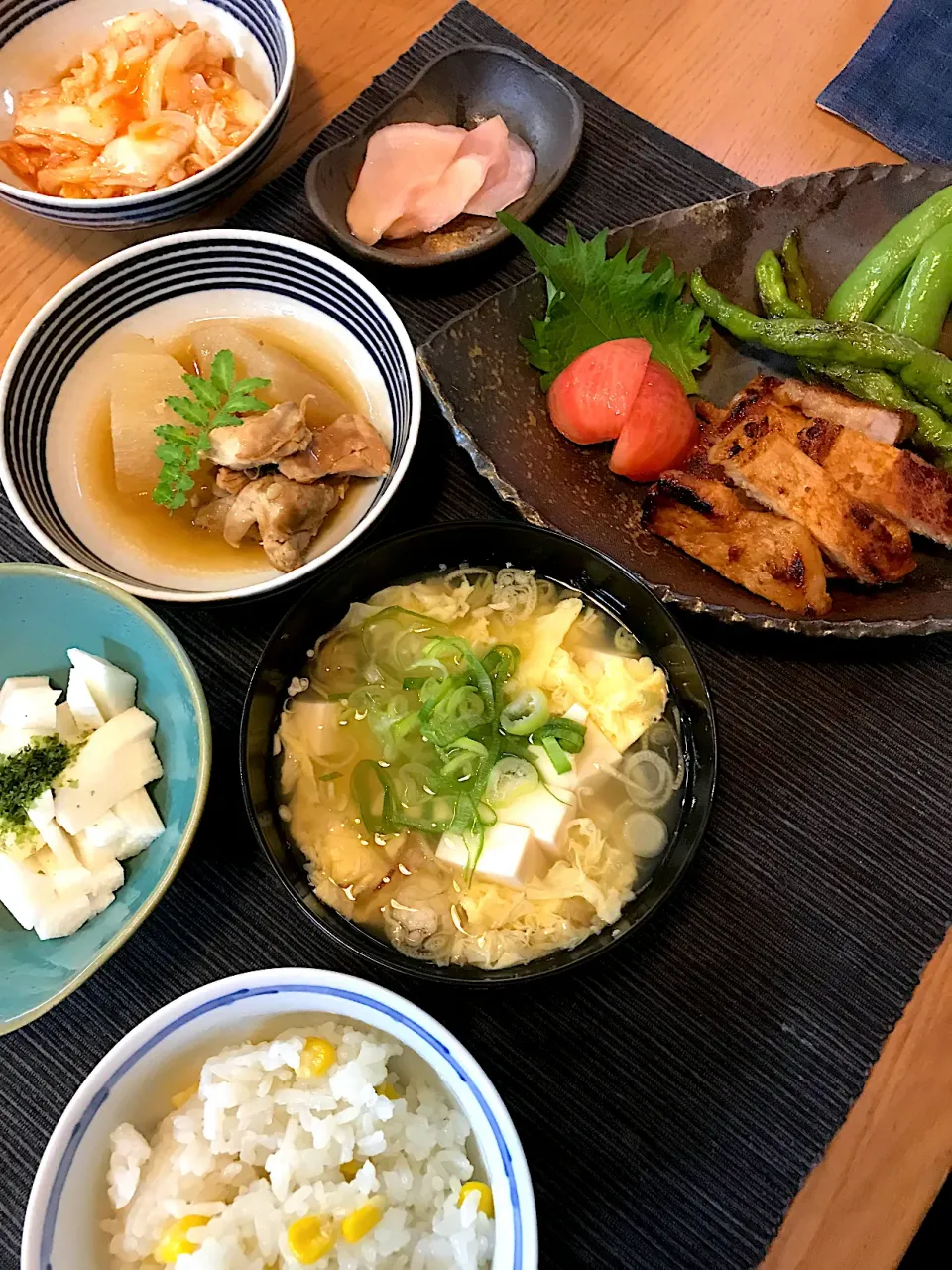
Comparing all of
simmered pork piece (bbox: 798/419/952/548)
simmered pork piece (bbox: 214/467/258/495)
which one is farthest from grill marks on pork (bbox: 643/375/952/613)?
simmered pork piece (bbox: 214/467/258/495)


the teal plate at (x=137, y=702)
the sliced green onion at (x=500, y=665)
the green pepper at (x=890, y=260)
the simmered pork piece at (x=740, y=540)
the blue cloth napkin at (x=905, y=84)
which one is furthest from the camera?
the blue cloth napkin at (x=905, y=84)

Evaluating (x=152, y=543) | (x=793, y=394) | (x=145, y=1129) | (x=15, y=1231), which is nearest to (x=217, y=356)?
(x=152, y=543)

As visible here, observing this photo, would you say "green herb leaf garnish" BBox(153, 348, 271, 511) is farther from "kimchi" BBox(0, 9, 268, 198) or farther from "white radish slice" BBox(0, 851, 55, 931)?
"white radish slice" BBox(0, 851, 55, 931)

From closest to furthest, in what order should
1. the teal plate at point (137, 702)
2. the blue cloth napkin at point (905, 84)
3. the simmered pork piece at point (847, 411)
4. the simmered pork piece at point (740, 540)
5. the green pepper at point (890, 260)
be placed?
1. the teal plate at point (137, 702)
2. the simmered pork piece at point (740, 540)
3. the simmered pork piece at point (847, 411)
4. the green pepper at point (890, 260)
5. the blue cloth napkin at point (905, 84)

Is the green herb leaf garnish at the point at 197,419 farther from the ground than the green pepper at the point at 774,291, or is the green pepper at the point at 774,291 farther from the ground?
the green pepper at the point at 774,291

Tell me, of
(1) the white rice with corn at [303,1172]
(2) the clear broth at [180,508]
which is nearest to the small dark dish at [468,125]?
(2) the clear broth at [180,508]

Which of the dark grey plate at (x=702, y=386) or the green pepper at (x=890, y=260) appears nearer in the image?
the dark grey plate at (x=702, y=386)

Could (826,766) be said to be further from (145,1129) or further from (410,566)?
(145,1129)

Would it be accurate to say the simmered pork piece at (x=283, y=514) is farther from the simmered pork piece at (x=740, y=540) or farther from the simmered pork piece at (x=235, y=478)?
the simmered pork piece at (x=740, y=540)
